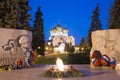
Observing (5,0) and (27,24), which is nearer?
(5,0)

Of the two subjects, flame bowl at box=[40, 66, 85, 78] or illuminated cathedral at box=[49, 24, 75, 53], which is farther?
illuminated cathedral at box=[49, 24, 75, 53]

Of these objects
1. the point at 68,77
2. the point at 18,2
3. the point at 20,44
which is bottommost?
the point at 68,77

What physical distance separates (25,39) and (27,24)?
9.93m

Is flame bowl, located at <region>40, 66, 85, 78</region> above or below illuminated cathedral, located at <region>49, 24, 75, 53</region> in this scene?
below

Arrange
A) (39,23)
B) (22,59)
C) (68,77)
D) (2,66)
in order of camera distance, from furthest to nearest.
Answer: (39,23), (22,59), (2,66), (68,77)

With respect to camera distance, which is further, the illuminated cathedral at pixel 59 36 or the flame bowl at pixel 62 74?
the illuminated cathedral at pixel 59 36

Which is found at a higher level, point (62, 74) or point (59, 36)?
point (59, 36)

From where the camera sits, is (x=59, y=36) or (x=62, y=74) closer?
(x=62, y=74)

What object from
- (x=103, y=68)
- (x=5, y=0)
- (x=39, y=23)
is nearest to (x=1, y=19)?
(x=5, y=0)

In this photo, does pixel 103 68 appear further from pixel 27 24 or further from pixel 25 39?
pixel 27 24

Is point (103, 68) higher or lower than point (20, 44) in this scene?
lower

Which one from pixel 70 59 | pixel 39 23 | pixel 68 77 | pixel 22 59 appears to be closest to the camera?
pixel 68 77

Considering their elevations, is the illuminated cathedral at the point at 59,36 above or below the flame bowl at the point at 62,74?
above

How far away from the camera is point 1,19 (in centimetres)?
3006
